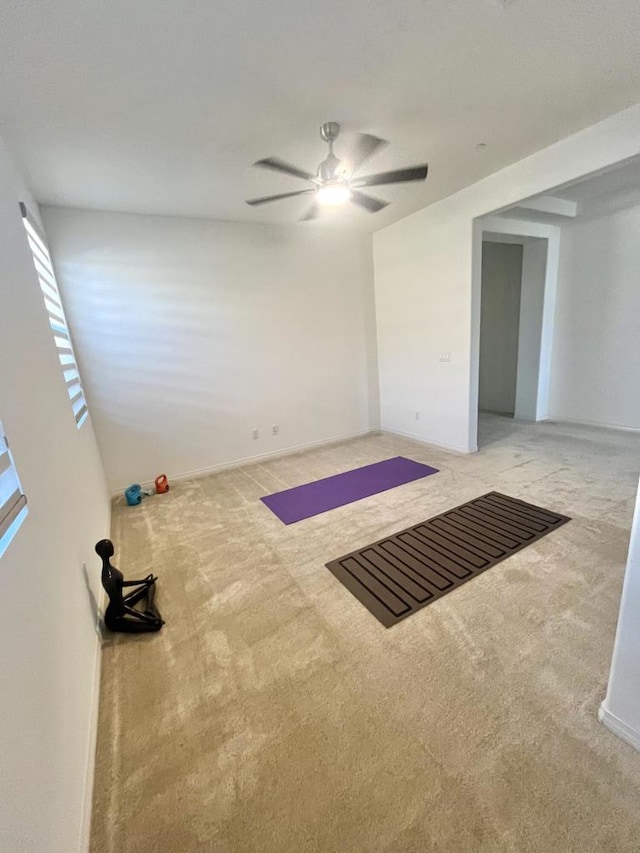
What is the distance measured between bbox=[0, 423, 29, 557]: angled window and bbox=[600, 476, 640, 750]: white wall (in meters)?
1.86

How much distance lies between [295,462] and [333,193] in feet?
9.38

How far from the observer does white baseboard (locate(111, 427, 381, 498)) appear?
3969 millimetres

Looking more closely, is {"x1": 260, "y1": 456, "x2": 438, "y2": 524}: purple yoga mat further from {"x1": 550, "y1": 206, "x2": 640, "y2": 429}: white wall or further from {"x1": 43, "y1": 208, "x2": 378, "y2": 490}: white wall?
{"x1": 550, "y1": 206, "x2": 640, "y2": 429}: white wall

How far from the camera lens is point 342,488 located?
3494mm

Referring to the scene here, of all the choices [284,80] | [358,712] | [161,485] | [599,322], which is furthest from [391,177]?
[599,322]

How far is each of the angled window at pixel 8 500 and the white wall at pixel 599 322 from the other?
19.0 ft

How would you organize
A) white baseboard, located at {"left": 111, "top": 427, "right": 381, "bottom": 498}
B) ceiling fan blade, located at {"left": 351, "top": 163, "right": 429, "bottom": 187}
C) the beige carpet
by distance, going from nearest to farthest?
1. the beige carpet
2. ceiling fan blade, located at {"left": 351, "top": 163, "right": 429, "bottom": 187}
3. white baseboard, located at {"left": 111, "top": 427, "right": 381, "bottom": 498}

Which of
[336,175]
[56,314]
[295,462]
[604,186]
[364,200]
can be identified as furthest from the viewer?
[295,462]

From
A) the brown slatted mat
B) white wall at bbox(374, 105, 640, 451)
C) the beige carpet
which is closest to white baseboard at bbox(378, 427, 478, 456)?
white wall at bbox(374, 105, 640, 451)

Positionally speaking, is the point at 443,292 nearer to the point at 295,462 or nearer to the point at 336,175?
the point at 336,175

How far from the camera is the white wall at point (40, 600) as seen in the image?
0.85m

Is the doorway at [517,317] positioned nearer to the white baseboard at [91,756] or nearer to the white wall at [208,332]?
the white wall at [208,332]

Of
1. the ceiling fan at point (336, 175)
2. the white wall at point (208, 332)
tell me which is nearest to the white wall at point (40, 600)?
the white wall at point (208, 332)

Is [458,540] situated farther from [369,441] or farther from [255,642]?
[369,441]
